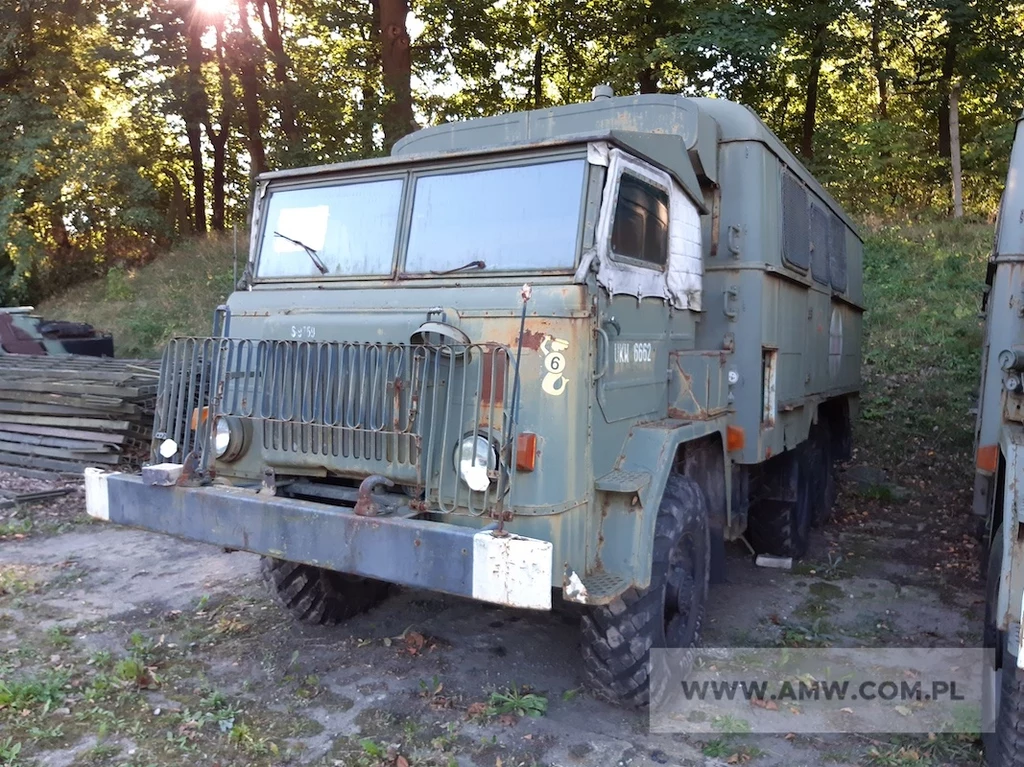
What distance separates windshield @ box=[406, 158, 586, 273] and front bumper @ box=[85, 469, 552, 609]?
1269 millimetres

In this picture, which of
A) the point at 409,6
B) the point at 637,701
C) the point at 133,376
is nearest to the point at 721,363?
the point at 637,701

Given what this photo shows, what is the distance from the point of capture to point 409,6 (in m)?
19.9

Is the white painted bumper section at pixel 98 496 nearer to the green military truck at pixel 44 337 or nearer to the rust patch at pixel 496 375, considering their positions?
the rust patch at pixel 496 375

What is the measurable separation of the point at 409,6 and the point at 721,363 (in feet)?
58.5

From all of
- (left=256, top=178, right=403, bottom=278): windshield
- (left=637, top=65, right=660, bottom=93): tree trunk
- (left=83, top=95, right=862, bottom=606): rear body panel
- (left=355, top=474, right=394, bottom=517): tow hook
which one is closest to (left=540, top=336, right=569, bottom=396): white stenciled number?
(left=83, top=95, right=862, bottom=606): rear body panel

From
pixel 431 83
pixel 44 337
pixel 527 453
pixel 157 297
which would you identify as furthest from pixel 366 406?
pixel 431 83

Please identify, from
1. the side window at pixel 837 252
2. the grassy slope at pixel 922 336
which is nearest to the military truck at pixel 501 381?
the side window at pixel 837 252

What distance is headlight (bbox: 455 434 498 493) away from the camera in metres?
3.31

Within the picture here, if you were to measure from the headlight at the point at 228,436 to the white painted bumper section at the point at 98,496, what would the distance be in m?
0.59

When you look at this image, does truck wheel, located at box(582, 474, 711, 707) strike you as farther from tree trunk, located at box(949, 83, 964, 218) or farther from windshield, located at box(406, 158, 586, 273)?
tree trunk, located at box(949, 83, 964, 218)

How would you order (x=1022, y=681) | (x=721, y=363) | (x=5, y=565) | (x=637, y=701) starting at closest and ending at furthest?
(x=1022, y=681)
(x=637, y=701)
(x=721, y=363)
(x=5, y=565)

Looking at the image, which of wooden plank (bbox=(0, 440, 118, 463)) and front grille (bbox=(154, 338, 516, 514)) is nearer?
front grille (bbox=(154, 338, 516, 514))

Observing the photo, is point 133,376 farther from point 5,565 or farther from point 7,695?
point 7,695

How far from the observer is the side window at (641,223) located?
385cm
